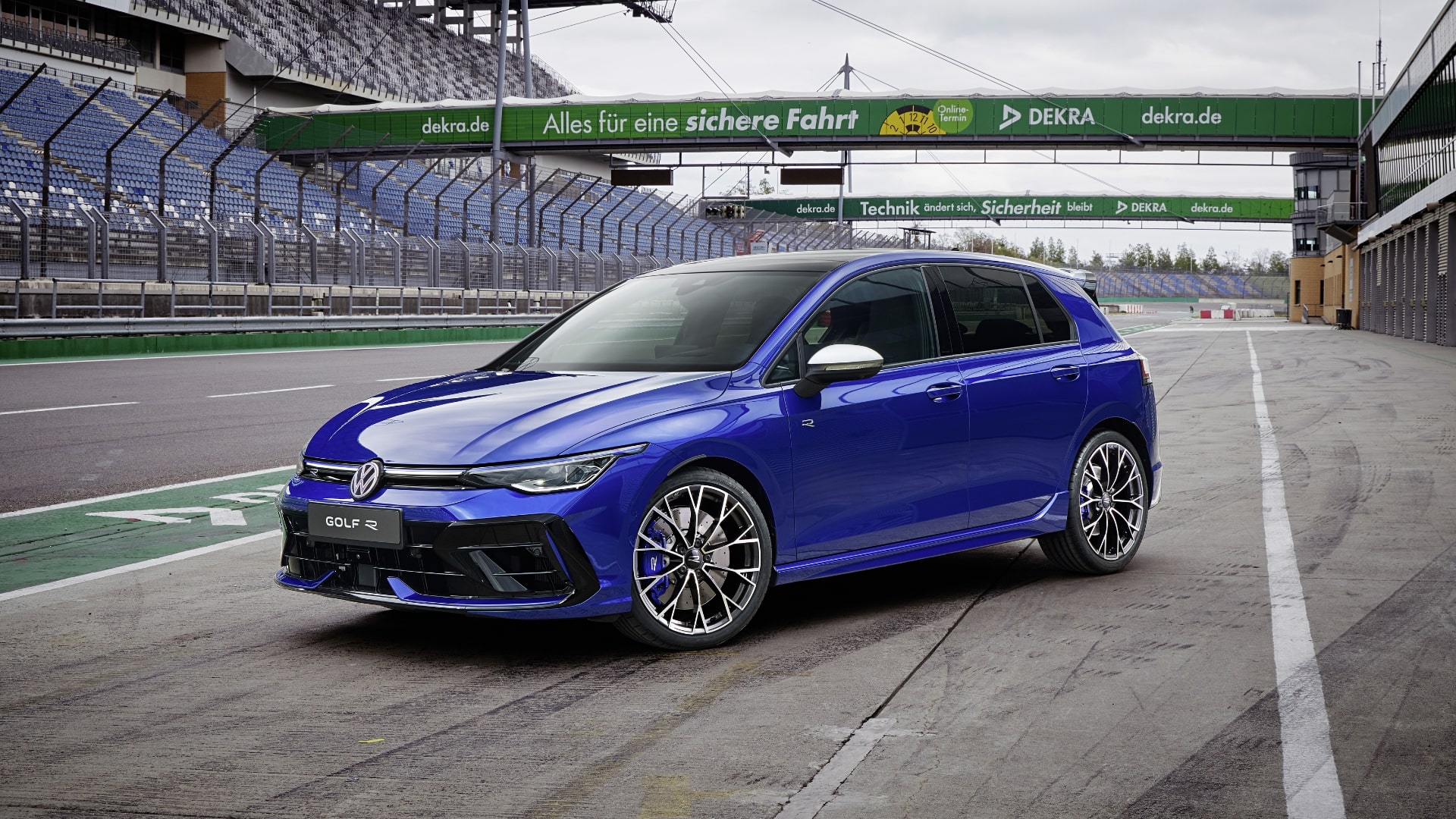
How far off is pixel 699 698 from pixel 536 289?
1491 inches

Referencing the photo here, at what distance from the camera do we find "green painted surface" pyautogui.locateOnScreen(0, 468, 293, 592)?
708cm

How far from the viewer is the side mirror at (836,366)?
18.5 feet

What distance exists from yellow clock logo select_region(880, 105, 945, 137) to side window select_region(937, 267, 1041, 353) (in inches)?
1932

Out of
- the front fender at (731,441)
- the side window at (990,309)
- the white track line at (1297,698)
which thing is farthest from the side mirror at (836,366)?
the white track line at (1297,698)

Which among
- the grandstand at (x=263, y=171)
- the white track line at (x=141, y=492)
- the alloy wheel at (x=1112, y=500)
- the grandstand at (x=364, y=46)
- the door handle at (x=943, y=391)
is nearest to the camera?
the door handle at (x=943, y=391)

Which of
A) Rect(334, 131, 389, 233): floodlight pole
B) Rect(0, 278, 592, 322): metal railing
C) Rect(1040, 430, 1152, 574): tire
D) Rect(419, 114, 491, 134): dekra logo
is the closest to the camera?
Rect(1040, 430, 1152, 574): tire

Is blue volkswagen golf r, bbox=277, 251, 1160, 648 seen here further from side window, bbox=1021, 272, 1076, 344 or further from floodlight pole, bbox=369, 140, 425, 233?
floodlight pole, bbox=369, 140, 425, 233

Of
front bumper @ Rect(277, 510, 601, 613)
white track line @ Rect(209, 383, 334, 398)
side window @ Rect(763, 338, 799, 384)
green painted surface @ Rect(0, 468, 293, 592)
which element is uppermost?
side window @ Rect(763, 338, 799, 384)

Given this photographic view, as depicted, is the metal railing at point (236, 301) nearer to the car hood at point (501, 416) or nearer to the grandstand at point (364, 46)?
the car hood at point (501, 416)

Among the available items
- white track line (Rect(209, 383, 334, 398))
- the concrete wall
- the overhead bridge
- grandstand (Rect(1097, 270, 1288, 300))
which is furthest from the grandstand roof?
grandstand (Rect(1097, 270, 1288, 300))

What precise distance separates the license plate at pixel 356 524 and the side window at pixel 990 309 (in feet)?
9.08

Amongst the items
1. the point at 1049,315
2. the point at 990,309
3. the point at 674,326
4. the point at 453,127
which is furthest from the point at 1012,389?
the point at 453,127

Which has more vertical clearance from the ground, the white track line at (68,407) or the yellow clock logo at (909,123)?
the yellow clock logo at (909,123)

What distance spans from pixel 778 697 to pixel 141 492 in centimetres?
610
